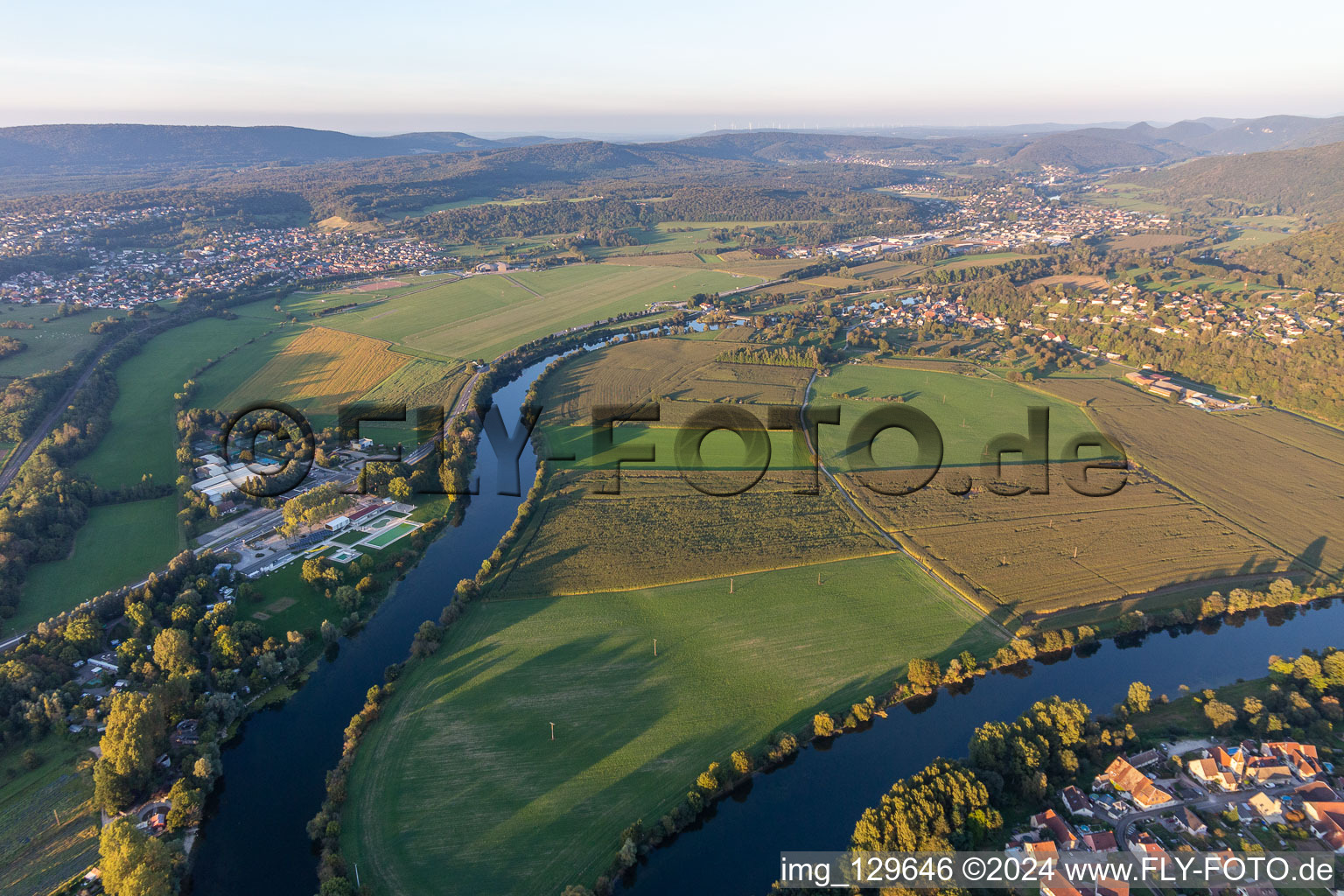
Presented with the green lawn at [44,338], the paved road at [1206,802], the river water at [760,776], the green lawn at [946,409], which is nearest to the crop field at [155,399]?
the green lawn at [44,338]

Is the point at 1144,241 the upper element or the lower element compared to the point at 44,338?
upper

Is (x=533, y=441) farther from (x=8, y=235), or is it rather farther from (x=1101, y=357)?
(x=8, y=235)

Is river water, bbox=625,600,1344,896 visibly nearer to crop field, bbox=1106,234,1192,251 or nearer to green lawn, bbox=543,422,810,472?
green lawn, bbox=543,422,810,472

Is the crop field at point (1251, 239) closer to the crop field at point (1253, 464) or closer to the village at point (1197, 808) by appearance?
the crop field at point (1253, 464)

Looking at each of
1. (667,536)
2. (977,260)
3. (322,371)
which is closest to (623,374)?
(667,536)

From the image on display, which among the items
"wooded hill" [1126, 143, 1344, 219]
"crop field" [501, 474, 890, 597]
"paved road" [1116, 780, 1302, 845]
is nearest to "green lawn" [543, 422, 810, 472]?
"crop field" [501, 474, 890, 597]

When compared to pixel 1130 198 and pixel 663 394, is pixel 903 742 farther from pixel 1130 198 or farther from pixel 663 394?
pixel 1130 198
